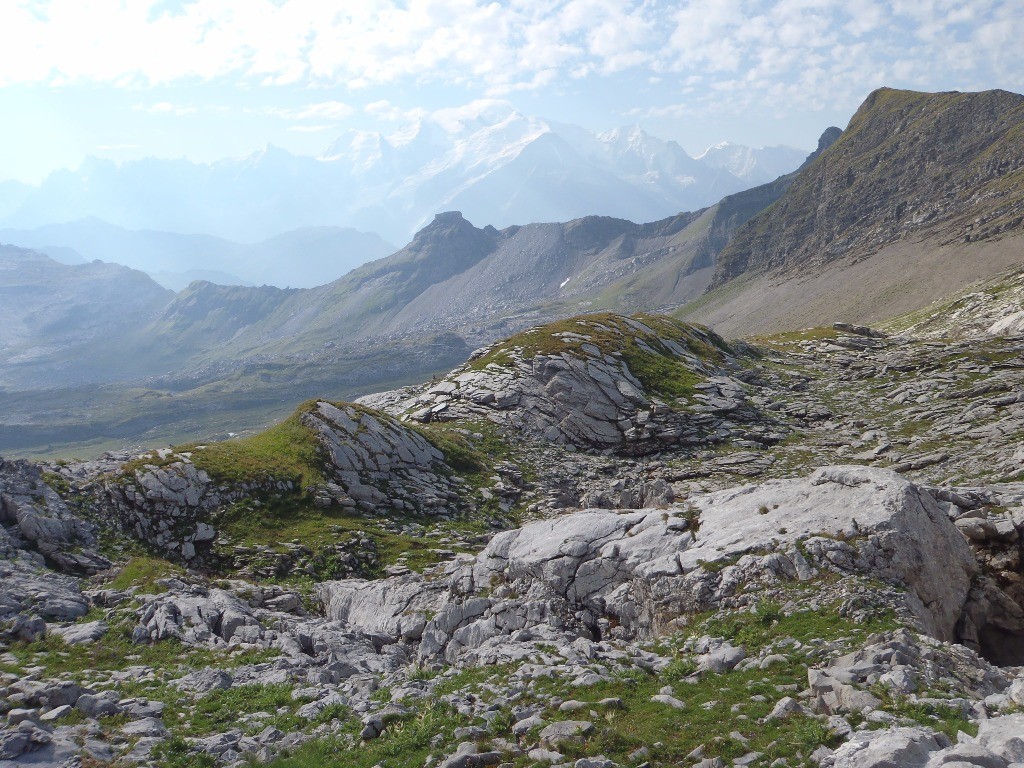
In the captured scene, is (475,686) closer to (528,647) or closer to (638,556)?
(528,647)

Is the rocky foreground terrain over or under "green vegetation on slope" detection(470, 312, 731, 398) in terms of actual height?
under

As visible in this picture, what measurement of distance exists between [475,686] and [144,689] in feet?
32.4

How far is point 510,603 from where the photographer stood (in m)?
23.5

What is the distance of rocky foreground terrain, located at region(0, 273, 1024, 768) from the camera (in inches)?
540

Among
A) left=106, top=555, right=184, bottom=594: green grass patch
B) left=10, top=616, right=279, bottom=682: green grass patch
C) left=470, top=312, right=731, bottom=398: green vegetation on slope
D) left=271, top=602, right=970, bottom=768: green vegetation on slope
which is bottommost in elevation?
left=271, top=602, right=970, bottom=768: green vegetation on slope

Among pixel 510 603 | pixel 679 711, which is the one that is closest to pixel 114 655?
pixel 510 603

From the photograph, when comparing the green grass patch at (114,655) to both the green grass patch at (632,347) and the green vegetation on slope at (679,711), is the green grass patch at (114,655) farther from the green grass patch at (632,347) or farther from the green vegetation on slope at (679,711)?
the green grass patch at (632,347)

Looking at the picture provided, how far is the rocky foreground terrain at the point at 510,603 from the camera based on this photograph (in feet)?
45.0

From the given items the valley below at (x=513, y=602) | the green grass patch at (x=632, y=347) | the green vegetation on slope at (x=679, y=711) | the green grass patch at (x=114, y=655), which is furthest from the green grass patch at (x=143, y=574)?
the green grass patch at (x=632, y=347)

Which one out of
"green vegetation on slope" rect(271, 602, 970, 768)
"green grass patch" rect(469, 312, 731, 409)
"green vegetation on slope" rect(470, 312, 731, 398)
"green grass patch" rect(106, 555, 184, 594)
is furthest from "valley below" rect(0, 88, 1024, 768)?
"green vegetation on slope" rect(470, 312, 731, 398)

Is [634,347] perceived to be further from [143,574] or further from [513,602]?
[143,574]

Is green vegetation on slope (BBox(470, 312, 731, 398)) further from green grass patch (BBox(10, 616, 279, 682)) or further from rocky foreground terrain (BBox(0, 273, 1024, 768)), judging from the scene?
green grass patch (BBox(10, 616, 279, 682))

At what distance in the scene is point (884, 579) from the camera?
62.6ft

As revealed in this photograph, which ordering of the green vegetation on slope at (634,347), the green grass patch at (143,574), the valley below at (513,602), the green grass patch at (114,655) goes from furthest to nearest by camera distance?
the green vegetation on slope at (634,347) → the green grass patch at (143,574) → the green grass patch at (114,655) → the valley below at (513,602)
